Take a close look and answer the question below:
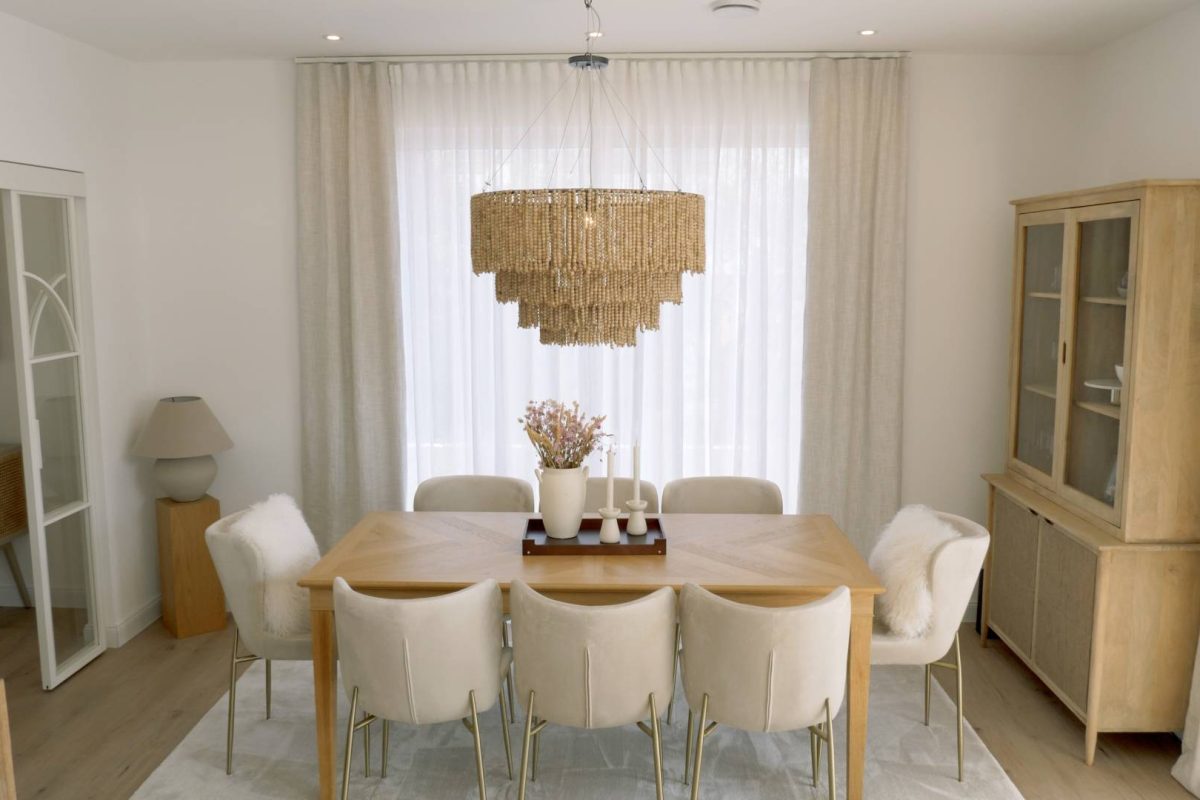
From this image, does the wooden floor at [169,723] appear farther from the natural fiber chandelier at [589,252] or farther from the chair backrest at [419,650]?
the natural fiber chandelier at [589,252]

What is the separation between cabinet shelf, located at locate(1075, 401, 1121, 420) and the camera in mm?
3589

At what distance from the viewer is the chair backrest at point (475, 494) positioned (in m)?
4.27

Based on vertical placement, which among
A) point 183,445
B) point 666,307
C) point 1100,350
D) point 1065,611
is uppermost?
point 666,307

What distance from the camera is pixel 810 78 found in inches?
185

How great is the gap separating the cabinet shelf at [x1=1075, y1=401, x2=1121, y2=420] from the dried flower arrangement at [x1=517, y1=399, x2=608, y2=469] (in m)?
1.83

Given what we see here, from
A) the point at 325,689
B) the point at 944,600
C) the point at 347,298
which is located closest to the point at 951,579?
the point at 944,600

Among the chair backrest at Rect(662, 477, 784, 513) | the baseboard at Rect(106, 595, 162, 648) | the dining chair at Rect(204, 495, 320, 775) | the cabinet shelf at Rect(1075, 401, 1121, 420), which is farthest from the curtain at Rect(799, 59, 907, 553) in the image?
the baseboard at Rect(106, 595, 162, 648)

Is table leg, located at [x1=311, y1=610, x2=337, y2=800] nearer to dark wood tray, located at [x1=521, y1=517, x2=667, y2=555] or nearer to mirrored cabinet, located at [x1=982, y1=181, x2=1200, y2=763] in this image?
dark wood tray, located at [x1=521, y1=517, x2=667, y2=555]

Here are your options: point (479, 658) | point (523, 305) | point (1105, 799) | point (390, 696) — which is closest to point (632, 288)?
point (523, 305)

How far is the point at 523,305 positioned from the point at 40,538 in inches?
96.9

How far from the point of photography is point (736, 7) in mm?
3742

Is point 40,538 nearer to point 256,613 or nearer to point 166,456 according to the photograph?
point 166,456

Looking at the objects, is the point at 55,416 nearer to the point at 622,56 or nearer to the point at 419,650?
the point at 419,650

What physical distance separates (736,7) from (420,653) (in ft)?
8.39
